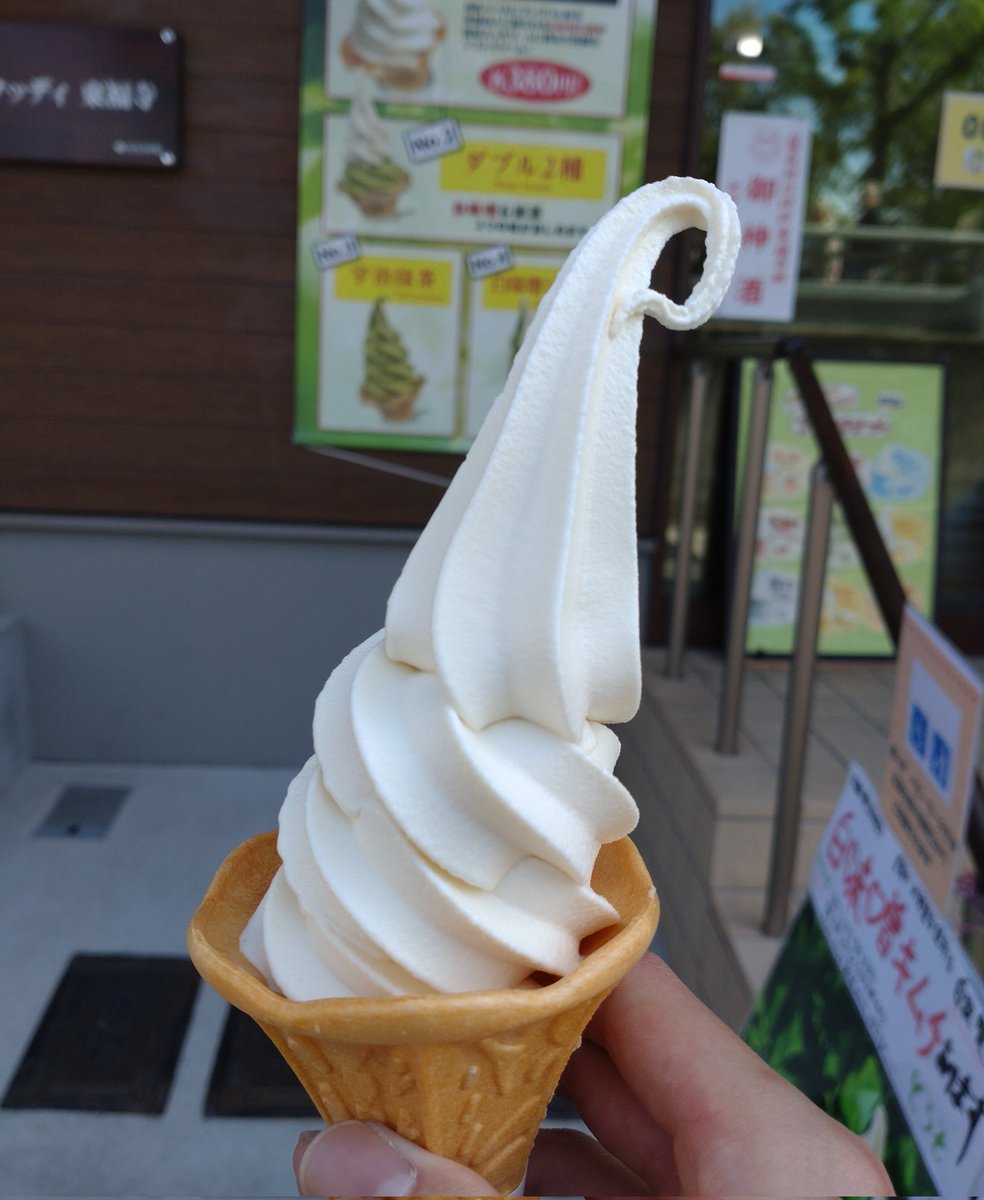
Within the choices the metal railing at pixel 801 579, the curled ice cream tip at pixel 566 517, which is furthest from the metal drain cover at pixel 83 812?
the curled ice cream tip at pixel 566 517

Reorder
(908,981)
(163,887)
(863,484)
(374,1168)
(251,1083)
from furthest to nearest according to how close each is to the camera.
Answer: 1. (863,484)
2. (163,887)
3. (251,1083)
4. (908,981)
5. (374,1168)

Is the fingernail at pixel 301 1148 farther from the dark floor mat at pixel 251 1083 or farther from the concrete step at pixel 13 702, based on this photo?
the concrete step at pixel 13 702

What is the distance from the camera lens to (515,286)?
4145 millimetres

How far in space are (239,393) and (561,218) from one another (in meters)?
1.51

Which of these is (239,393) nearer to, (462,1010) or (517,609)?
(517,609)

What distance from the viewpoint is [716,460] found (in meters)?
4.44

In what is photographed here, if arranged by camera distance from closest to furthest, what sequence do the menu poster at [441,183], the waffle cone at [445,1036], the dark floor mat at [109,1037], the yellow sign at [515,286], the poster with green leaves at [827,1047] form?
1. the waffle cone at [445,1036]
2. the poster with green leaves at [827,1047]
3. the dark floor mat at [109,1037]
4. the menu poster at [441,183]
5. the yellow sign at [515,286]

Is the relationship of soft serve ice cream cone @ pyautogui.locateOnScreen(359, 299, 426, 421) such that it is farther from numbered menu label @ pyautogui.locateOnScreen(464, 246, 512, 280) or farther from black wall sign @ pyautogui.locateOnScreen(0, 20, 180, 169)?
black wall sign @ pyautogui.locateOnScreen(0, 20, 180, 169)

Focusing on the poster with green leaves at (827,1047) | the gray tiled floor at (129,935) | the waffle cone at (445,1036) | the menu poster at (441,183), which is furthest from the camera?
the menu poster at (441,183)

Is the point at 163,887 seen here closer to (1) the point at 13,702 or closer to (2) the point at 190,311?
(1) the point at 13,702

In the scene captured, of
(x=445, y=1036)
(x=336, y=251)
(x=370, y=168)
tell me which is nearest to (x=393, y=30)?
(x=370, y=168)

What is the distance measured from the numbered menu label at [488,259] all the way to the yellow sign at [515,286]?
35 mm

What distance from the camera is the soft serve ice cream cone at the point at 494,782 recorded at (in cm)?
112

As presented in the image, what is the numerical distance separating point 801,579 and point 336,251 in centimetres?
248
